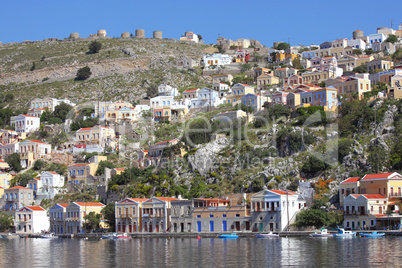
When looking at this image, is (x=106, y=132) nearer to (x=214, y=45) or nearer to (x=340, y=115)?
(x=340, y=115)

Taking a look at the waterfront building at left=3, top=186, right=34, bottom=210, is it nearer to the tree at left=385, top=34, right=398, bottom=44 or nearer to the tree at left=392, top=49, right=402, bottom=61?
the tree at left=392, top=49, right=402, bottom=61

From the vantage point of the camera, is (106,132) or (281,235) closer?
(281,235)

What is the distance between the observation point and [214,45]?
16075 centimetres

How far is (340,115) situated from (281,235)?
25.9m

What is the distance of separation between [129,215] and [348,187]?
28944 millimetres

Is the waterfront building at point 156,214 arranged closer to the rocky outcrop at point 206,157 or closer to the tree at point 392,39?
the rocky outcrop at point 206,157

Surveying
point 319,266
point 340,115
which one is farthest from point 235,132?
point 319,266

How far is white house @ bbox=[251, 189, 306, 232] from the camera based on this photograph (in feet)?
212

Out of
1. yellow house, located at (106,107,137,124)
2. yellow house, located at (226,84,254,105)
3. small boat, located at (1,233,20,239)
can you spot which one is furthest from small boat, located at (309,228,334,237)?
yellow house, located at (106,107,137,124)

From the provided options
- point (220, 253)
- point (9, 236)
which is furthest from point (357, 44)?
point (220, 253)

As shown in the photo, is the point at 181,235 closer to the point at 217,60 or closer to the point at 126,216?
the point at 126,216

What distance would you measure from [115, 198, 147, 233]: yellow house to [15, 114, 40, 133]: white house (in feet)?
145

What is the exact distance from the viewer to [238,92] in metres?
106

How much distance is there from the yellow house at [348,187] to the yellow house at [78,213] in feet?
110
